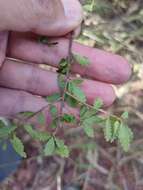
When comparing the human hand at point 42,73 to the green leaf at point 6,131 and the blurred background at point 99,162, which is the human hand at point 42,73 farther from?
the blurred background at point 99,162

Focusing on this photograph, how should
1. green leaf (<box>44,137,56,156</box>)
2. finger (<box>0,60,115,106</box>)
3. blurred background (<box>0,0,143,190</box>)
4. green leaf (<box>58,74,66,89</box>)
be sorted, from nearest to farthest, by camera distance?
1. green leaf (<box>44,137,56,156</box>)
2. green leaf (<box>58,74,66,89</box>)
3. finger (<box>0,60,115,106</box>)
4. blurred background (<box>0,0,143,190</box>)

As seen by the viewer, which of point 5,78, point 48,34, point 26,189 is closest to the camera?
point 48,34

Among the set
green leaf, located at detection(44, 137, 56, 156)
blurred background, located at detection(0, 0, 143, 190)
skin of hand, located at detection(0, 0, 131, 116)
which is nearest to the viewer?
green leaf, located at detection(44, 137, 56, 156)

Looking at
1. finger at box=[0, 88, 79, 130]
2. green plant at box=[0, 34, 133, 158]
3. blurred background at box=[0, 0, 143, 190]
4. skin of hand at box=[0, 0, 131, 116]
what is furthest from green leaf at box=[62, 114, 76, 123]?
blurred background at box=[0, 0, 143, 190]

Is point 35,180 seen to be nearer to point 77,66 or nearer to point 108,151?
point 108,151

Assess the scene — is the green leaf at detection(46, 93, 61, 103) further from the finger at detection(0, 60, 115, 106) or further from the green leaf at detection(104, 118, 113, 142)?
the finger at detection(0, 60, 115, 106)

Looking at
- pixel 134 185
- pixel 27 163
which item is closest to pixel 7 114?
pixel 27 163

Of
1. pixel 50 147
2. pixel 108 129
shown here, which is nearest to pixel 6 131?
pixel 50 147
